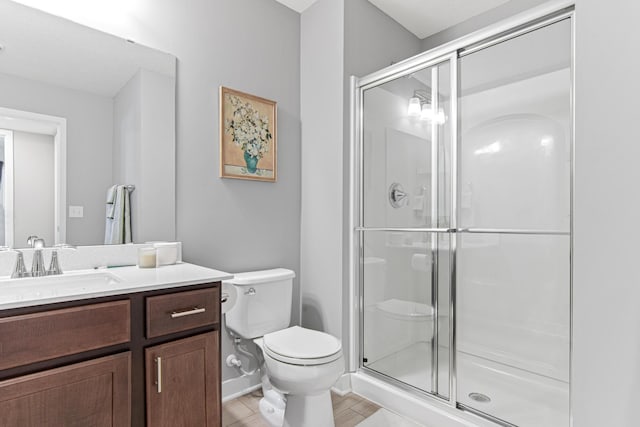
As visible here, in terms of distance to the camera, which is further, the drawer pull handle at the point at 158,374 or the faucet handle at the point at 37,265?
the faucet handle at the point at 37,265

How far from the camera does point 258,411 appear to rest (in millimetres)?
1924

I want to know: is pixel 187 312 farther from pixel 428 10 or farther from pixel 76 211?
pixel 428 10

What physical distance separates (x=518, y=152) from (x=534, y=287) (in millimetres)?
732

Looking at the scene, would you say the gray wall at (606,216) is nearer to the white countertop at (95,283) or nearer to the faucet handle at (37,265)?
the white countertop at (95,283)

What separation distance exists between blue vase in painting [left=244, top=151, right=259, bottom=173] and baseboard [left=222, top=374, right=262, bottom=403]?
127cm

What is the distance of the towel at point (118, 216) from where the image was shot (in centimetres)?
166

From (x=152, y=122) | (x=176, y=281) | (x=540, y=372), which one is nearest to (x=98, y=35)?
(x=152, y=122)

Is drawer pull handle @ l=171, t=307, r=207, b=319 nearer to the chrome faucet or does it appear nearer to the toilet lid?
the toilet lid

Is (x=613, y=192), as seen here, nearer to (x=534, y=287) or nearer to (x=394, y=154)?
(x=534, y=287)

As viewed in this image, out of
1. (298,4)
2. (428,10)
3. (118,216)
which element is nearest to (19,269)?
(118,216)

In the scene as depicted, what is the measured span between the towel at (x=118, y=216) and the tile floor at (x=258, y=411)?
1.08 meters

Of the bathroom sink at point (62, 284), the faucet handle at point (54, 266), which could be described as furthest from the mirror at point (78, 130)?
the bathroom sink at point (62, 284)

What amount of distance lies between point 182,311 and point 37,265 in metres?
0.67

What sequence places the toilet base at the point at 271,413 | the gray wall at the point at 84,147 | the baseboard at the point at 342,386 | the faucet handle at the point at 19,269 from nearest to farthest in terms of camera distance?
the faucet handle at the point at 19,269 → the gray wall at the point at 84,147 → the toilet base at the point at 271,413 → the baseboard at the point at 342,386
